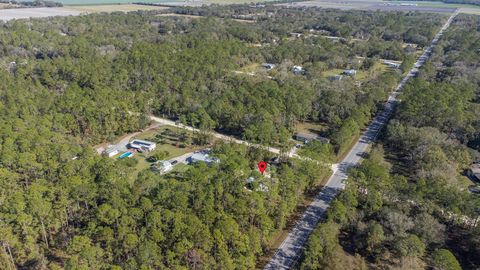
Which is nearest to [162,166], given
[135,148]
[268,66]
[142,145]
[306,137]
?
[142,145]

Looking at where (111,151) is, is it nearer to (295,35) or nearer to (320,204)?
(320,204)

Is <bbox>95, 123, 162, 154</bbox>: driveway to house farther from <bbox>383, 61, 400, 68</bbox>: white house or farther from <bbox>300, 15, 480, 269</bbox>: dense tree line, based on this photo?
<bbox>383, 61, 400, 68</bbox>: white house

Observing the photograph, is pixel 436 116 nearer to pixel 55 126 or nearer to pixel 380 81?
pixel 380 81

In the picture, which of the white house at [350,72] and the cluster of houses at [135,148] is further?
the white house at [350,72]

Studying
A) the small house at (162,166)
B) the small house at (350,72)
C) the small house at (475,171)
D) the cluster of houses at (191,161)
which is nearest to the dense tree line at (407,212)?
the small house at (475,171)

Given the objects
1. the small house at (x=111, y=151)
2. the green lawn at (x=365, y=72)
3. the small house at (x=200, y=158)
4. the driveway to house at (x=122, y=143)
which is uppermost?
the green lawn at (x=365, y=72)

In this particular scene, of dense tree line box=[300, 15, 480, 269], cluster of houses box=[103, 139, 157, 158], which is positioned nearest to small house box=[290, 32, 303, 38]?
dense tree line box=[300, 15, 480, 269]

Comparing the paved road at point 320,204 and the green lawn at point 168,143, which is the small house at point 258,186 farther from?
the green lawn at point 168,143
